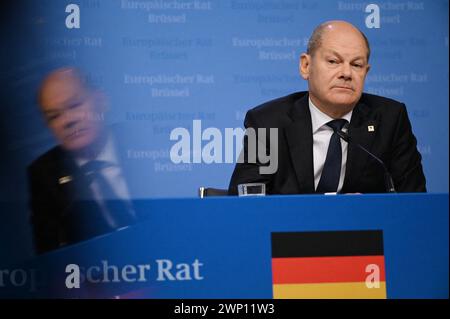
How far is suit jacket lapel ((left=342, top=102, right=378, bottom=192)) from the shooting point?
304 cm

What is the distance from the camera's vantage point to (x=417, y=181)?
3.13m

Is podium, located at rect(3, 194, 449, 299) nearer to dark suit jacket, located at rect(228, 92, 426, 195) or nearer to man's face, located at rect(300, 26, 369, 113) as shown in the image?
dark suit jacket, located at rect(228, 92, 426, 195)

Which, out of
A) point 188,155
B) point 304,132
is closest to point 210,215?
point 304,132

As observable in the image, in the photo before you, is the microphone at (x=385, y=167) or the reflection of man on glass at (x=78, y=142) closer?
the microphone at (x=385, y=167)

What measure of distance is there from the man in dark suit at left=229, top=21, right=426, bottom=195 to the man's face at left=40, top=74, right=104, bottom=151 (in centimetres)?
102

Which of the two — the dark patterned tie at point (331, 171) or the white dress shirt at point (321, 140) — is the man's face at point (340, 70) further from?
the dark patterned tie at point (331, 171)

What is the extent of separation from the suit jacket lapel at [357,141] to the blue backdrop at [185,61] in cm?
96

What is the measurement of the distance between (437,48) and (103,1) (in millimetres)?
1920

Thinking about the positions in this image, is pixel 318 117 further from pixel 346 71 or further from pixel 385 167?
pixel 385 167

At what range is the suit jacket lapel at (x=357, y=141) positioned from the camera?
9.98 ft

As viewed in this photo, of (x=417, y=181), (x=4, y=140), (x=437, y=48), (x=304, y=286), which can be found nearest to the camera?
(x=304, y=286)

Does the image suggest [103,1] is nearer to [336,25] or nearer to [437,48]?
[336,25]

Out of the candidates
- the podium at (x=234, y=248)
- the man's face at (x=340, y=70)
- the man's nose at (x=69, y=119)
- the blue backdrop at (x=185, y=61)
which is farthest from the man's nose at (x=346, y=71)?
the man's nose at (x=69, y=119)

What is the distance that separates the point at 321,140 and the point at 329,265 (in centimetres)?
93
